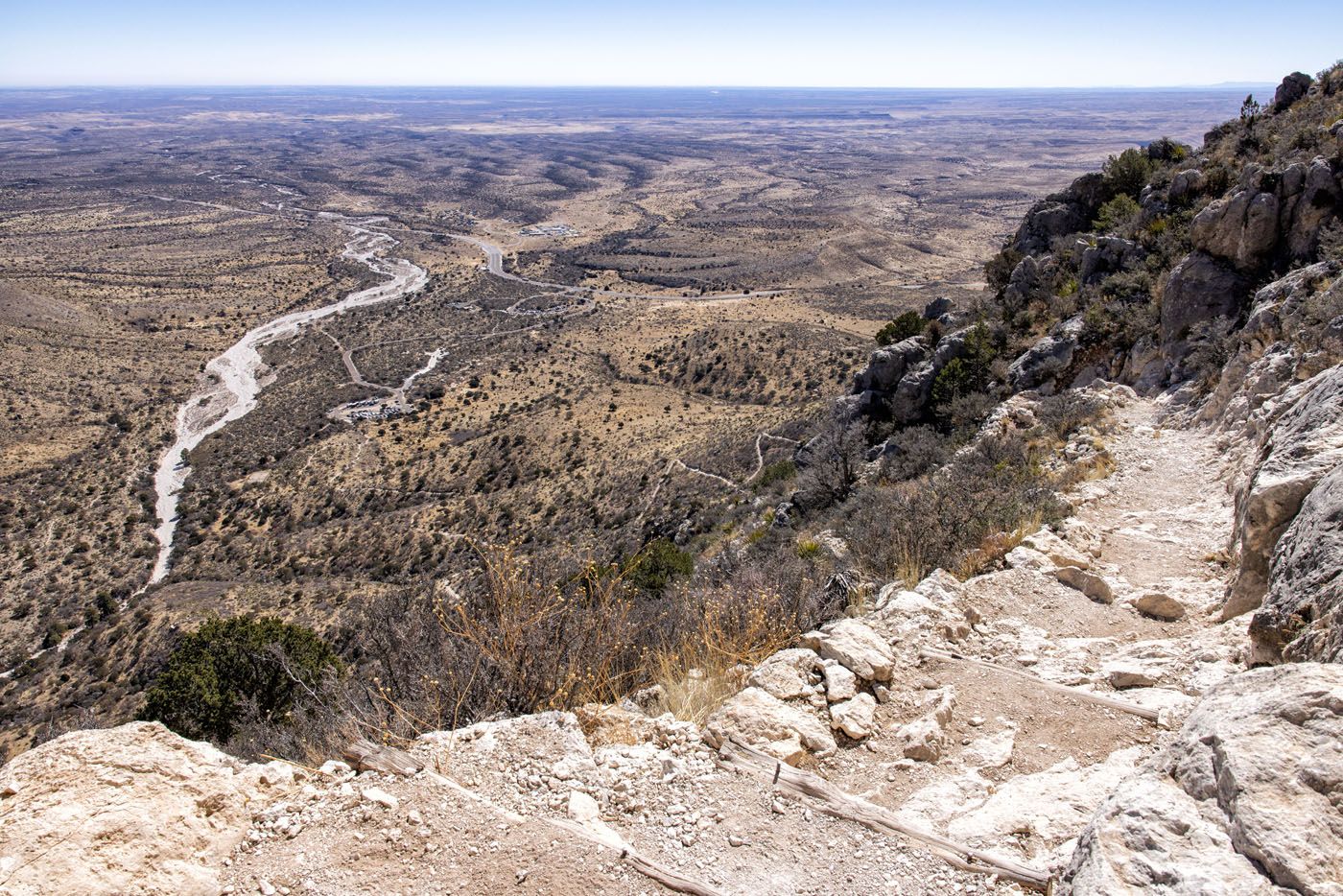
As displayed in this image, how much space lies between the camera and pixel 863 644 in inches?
201

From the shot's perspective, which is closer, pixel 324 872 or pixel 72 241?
pixel 324 872

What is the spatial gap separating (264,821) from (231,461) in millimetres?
42066

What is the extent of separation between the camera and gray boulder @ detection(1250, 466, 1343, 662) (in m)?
3.66

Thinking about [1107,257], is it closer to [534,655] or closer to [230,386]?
[534,655]

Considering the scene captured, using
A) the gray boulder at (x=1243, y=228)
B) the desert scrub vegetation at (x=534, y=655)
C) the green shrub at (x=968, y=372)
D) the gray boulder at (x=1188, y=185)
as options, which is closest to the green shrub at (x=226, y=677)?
the desert scrub vegetation at (x=534, y=655)

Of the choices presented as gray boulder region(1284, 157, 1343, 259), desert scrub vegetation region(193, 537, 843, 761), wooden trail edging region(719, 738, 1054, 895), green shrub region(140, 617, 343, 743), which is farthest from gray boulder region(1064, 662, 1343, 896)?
gray boulder region(1284, 157, 1343, 259)

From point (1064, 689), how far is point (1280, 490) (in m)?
2.19

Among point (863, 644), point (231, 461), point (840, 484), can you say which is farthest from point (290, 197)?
point (863, 644)

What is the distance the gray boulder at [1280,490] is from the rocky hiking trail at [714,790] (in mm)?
352

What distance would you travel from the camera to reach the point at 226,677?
41.2 ft

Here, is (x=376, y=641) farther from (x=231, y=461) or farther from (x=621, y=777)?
(x=231, y=461)

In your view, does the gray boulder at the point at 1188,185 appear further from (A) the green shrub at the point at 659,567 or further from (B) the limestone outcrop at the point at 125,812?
(B) the limestone outcrop at the point at 125,812

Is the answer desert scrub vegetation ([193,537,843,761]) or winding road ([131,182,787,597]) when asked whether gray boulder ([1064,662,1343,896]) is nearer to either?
desert scrub vegetation ([193,537,843,761])

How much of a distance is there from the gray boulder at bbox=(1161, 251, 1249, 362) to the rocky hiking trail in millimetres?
9091
